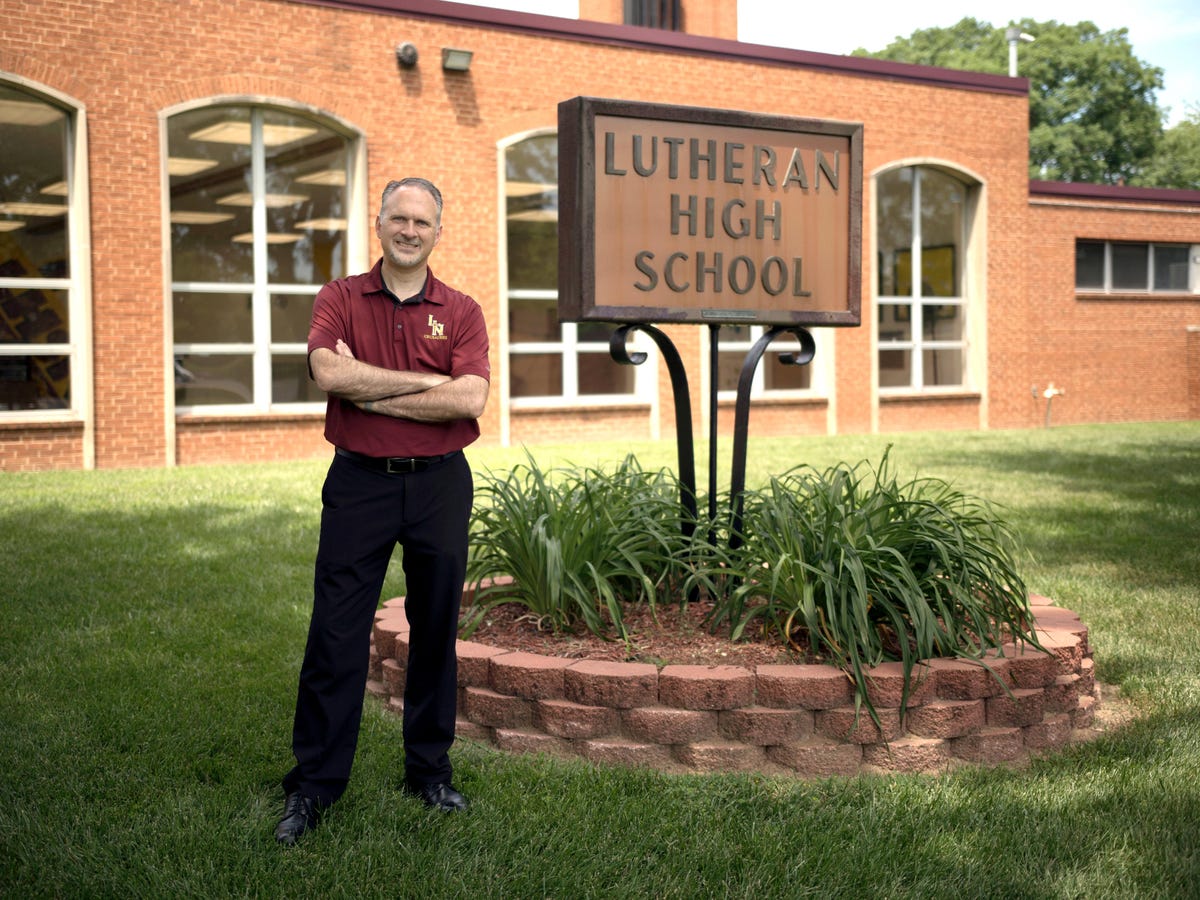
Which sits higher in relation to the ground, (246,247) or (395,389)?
(246,247)

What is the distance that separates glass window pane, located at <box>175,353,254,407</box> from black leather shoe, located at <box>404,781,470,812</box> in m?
12.1

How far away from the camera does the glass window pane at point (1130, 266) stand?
23.9m

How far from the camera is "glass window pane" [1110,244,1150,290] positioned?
23891mm

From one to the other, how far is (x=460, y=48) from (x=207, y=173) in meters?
3.78

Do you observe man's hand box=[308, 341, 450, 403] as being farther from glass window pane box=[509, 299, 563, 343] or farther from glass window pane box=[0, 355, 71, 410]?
glass window pane box=[509, 299, 563, 343]

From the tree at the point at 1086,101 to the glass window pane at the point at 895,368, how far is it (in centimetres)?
4118

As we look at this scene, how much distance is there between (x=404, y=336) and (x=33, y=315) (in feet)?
38.5

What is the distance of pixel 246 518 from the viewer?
937 cm

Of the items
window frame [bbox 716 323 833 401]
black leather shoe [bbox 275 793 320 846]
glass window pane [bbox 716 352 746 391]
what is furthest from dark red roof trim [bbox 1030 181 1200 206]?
black leather shoe [bbox 275 793 320 846]

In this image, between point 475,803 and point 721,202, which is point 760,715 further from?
point 721,202

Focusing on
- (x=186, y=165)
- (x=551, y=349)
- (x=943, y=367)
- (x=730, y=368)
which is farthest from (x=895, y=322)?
(x=186, y=165)

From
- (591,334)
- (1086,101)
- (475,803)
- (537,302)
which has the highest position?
(1086,101)

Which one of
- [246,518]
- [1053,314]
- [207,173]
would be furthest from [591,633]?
[1053,314]

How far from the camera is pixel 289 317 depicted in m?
15.6
